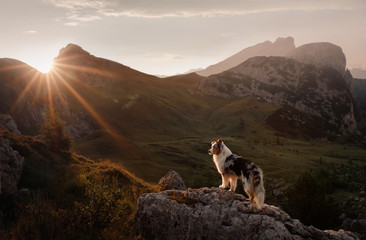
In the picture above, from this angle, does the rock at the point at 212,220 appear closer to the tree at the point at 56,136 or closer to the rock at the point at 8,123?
the tree at the point at 56,136

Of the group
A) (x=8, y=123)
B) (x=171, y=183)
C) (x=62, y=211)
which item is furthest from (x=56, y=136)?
(x=8, y=123)

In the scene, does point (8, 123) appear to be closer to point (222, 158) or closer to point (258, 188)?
point (222, 158)

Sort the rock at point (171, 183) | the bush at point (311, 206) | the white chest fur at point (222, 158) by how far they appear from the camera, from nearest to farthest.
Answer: the white chest fur at point (222, 158)
the bush at point (311, 206)
the rock at point (171, 183)

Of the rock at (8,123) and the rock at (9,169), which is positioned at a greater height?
the rock at (9,169)

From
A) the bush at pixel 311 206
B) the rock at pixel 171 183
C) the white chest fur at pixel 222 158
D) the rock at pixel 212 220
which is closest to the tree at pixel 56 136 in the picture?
the rock at pixel 171 183

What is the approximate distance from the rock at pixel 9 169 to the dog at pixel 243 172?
457 inches

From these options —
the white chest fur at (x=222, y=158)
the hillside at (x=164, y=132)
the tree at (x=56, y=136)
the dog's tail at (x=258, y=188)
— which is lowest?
the hillside at (x=164, y=132)

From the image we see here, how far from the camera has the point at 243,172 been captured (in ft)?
37.9

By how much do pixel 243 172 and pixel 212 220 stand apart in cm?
249

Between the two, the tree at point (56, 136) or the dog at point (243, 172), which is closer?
the dog at point (243, 172)

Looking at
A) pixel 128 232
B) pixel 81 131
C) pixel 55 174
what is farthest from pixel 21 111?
pixel 128 232

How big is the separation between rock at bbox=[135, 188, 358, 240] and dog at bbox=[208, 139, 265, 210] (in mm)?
547

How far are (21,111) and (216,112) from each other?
126166 millimetres

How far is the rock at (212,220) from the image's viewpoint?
1023 centimetres
